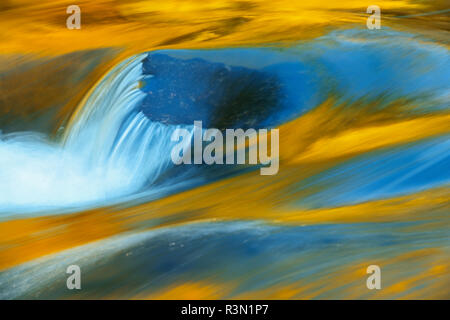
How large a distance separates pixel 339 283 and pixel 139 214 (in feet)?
4.42

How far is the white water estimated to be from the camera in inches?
196

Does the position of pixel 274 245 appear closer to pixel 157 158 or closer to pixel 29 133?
pixel 157 158

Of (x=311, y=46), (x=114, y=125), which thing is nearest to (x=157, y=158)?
(x=114, y=125)

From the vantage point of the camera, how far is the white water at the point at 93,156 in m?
4.97

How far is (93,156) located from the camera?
5.28m

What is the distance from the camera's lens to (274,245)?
361cm

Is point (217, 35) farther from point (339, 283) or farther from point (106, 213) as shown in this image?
point (339, 283)

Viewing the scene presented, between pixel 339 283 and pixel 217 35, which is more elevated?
pixel 217 35

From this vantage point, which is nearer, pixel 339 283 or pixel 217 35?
pixel 339 283

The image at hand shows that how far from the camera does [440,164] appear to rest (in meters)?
4.20
